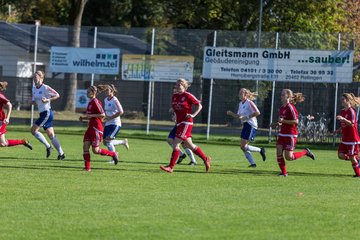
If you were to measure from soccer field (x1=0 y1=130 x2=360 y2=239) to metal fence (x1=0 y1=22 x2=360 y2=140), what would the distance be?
12.7m

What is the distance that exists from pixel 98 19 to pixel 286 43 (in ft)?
87.2

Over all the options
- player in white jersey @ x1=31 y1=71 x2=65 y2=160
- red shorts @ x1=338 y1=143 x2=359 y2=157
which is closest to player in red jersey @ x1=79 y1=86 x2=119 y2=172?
player in white jersey @ x1=31 y1=71 x2=65 y2=160

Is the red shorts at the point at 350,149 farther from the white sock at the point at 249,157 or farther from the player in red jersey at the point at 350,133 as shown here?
the white sock at the point at 249,157

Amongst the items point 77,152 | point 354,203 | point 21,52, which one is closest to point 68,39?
point 21,52

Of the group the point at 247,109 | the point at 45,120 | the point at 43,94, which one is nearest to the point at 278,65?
the point at 247,109

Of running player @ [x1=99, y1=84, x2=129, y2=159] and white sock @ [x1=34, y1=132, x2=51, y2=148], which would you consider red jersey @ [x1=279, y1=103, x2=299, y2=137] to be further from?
white sock @ [x1=34, y1=132, x2=51, y2=148]

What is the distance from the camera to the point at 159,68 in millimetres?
33938

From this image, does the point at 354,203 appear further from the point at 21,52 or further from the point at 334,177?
A: the point at 21,52

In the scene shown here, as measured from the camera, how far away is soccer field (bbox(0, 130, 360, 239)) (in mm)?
10484

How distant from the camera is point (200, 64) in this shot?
36.0 m

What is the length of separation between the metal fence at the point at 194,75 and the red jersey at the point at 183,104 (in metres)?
15.0

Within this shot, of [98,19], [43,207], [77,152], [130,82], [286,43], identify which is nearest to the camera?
[43,207]

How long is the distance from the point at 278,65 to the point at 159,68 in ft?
14.7

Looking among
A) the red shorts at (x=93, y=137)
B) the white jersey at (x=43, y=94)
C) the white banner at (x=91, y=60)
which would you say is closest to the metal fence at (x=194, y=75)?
the white banner at (x=91, y=60)
